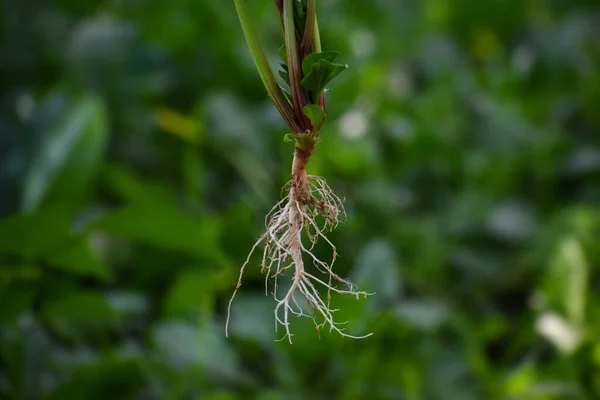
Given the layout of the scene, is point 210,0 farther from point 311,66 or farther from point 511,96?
point 311,66

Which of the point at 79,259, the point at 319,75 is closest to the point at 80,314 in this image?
the point at 79,259

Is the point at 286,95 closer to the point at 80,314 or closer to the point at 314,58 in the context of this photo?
the point at 314,58

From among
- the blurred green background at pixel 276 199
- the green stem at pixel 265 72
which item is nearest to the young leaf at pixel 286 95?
the green stem at pixel 265 72

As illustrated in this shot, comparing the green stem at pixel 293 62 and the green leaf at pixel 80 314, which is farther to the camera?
the green leaf at pixel 80 314

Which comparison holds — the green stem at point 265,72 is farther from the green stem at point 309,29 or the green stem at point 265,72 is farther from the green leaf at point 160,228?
the green leaf at point 160,228

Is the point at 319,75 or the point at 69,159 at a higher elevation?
the point at 69,159
